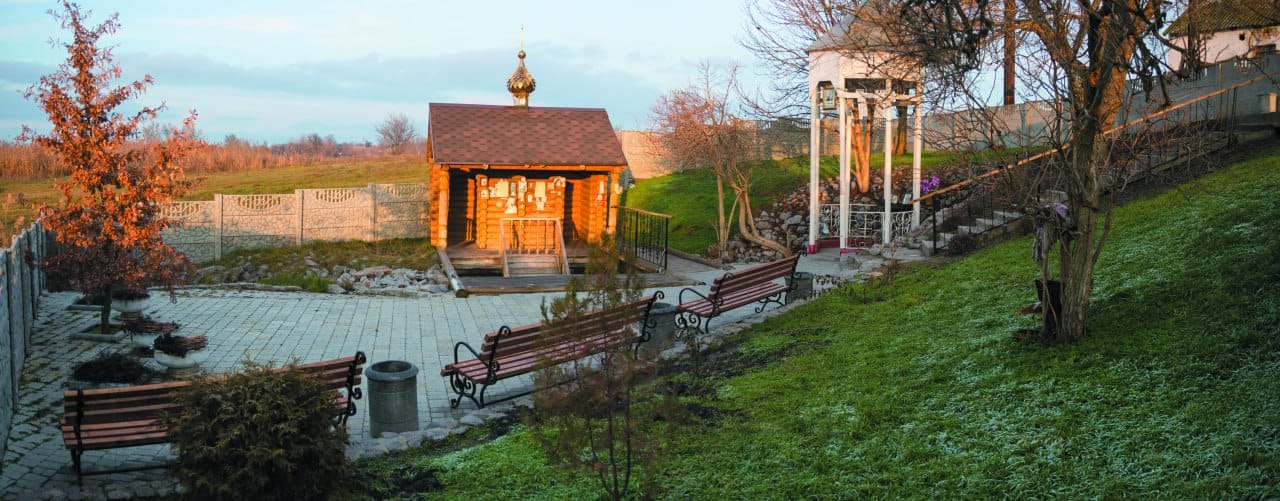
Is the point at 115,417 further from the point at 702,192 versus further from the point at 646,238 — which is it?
the point at 702,192

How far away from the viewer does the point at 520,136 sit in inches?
852

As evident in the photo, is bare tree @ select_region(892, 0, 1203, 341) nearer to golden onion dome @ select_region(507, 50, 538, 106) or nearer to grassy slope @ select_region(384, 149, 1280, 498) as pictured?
grassy slope @ select_region(384, 149, 1280, 498)

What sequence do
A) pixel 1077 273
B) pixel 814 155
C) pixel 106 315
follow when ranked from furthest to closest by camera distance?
pixel 814 155, pixel 106 315, pixel 1077 273

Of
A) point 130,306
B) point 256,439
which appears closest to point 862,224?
point 130,306

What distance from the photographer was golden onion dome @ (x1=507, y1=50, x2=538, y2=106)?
76.2 feet

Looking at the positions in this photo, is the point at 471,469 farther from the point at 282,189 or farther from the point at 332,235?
the point at 282,189

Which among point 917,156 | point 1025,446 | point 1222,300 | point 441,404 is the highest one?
point 917,156

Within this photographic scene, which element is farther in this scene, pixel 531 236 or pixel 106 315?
pixel 531 236

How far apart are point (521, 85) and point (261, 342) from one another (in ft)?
41.8

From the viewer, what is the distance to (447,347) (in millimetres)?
11648

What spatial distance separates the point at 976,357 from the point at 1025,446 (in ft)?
6.25

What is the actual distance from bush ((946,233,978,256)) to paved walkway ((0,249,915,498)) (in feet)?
5.72

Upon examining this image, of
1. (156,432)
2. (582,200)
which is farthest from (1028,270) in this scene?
(582,200)

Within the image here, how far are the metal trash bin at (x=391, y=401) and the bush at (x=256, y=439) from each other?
1.84m
